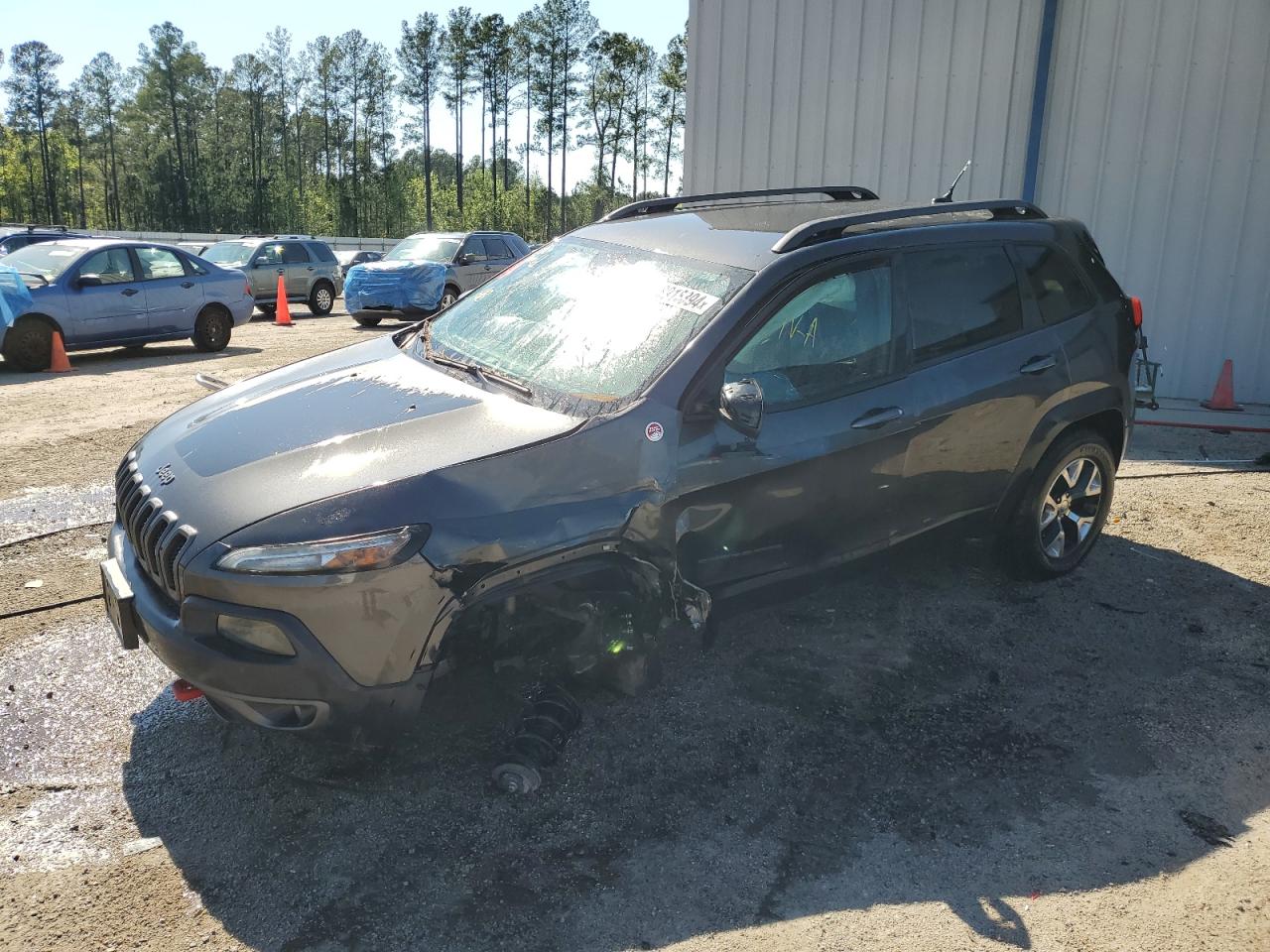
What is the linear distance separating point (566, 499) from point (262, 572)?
0.89 m

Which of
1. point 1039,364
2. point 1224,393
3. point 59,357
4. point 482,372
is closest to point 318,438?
point 482,372

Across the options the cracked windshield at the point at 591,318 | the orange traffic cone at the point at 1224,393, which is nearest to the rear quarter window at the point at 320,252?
the orange traffic cone at the point at 1224,393

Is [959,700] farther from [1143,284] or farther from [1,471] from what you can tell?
[1143,284]

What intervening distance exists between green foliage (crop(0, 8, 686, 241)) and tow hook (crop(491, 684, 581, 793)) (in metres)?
67.7

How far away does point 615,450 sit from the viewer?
315cm

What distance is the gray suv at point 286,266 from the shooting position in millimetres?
19609

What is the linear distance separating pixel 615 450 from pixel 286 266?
18801mm

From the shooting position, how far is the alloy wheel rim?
4.73 meters

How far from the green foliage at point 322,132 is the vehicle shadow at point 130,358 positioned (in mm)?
57309

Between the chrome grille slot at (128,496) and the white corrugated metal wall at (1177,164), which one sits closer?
the chrome grille slot at (128,496)

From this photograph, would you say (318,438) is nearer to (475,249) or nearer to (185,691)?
(185,691)

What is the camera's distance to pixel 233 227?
80.1 metres

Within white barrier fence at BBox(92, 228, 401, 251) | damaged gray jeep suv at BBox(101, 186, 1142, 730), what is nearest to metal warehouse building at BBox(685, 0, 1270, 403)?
damaged gray jeep suv at BBox(101, 186, 1142, 730)

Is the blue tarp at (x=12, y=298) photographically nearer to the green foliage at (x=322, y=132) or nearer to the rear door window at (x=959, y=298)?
the rear door window at (x=959, y=298)
